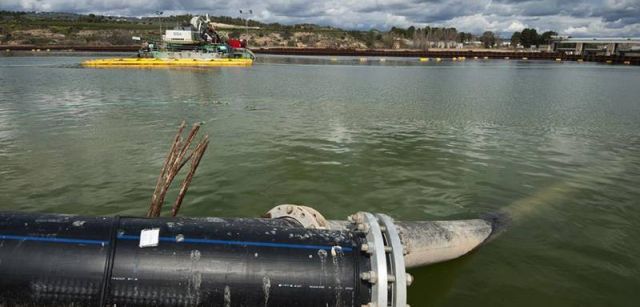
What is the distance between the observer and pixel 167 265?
3.72 metres

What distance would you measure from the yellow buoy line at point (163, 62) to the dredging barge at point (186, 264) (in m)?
62.6

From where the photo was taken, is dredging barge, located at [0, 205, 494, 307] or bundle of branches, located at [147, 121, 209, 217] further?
bundle of branches, located at [147, 121, 209, 217]

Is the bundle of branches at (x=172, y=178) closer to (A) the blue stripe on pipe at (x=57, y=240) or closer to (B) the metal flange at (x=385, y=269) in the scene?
(A) the blue stripe on pipe at (x=57, y=240)

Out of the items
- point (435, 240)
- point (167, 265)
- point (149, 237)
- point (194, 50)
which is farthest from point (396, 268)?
point (194, 50)

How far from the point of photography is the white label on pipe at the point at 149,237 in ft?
12.3

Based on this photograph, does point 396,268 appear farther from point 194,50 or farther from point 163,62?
point 194,50

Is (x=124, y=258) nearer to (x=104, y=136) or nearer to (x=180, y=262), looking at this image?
(x=180, y=262)

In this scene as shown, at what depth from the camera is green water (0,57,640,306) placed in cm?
704

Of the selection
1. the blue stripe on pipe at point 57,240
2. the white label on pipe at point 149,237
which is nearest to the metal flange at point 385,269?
the white label on pipe at point 149,237

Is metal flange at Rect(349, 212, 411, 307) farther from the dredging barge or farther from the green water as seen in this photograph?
the green water

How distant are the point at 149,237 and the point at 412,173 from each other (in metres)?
9.18

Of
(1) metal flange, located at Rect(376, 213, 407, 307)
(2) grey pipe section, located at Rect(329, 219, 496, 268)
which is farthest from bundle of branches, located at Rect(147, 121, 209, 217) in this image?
(1) metal flange, located at Rect(376, 213, 407, 307)

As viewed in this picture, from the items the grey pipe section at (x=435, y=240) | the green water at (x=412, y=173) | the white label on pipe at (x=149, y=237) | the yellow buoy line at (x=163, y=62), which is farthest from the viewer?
the yellow buoy line at (x=163, y=62)

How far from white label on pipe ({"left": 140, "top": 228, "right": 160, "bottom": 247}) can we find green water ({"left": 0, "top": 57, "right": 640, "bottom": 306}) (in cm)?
393
